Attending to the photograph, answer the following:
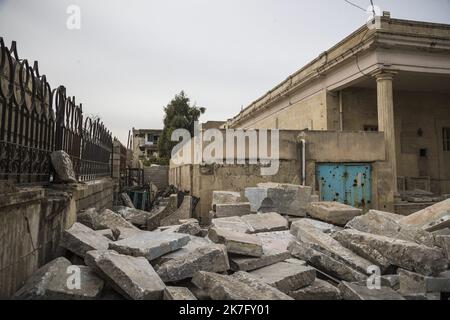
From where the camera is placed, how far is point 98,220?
15.2ft

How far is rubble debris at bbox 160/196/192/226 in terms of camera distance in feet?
22.7

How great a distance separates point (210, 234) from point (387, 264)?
7.52 ft

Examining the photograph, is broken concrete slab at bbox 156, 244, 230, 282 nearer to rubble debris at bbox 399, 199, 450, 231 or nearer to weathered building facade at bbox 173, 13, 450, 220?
rubble debris at bbox 399, 199, 450, 231

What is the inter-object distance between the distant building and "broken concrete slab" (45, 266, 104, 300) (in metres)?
37.9

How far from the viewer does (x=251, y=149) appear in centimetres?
850

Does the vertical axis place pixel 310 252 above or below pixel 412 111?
below

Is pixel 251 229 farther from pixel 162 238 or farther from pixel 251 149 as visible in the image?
pixel 251 149

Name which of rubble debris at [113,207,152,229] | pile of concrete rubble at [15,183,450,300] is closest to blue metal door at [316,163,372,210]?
pile of concrete rubble at [15,183,450,300]

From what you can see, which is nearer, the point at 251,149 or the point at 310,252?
the point at 310,252

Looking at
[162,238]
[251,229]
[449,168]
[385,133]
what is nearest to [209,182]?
[251,229]

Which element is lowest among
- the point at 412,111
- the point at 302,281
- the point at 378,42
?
the point at 302,281

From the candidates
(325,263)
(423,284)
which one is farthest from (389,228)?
(325,263)

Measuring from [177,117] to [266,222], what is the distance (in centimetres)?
2205

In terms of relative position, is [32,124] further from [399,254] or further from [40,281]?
[399,254]
